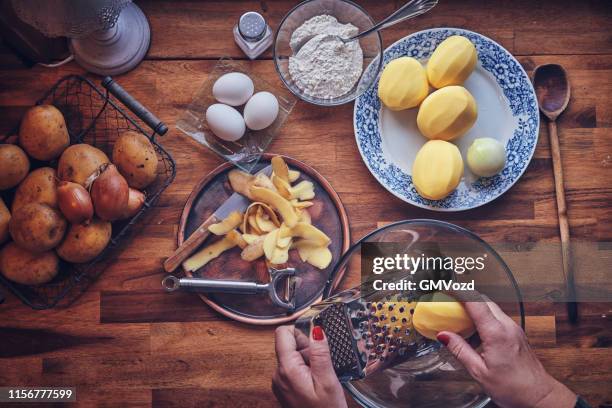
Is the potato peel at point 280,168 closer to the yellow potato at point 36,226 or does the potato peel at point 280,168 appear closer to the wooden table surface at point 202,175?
the wooden table surface at point 202,175

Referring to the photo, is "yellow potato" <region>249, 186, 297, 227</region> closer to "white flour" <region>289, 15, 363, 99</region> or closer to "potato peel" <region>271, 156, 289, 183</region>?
"potato peel" <region>271, 156, 289, 183</region>

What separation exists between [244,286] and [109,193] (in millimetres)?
265

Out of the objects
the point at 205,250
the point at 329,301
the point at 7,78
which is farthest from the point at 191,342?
the point at 7,78

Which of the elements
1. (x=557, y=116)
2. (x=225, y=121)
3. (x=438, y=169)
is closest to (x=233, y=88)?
(x=225, y=121)

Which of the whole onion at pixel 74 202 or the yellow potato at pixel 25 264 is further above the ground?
the whole onion at pixel 74 202

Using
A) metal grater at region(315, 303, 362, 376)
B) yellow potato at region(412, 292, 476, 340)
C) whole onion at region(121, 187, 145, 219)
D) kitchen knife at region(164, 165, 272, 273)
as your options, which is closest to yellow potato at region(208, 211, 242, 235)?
kitchen knife at region(164, 165, 272, 273)

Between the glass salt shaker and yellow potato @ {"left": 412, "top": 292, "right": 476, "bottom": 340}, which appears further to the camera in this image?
the glass salt shaker

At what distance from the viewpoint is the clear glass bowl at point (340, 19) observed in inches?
38.2

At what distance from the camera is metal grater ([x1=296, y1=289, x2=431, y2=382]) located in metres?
0.82

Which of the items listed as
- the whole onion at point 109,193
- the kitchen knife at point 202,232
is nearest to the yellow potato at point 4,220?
the whole onion at point 109,193

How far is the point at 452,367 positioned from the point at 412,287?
0.52 ft

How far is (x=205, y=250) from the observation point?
0.97 meters

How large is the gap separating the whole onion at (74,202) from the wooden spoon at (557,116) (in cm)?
80

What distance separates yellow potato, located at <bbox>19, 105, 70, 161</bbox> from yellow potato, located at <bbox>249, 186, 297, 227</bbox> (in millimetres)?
328
